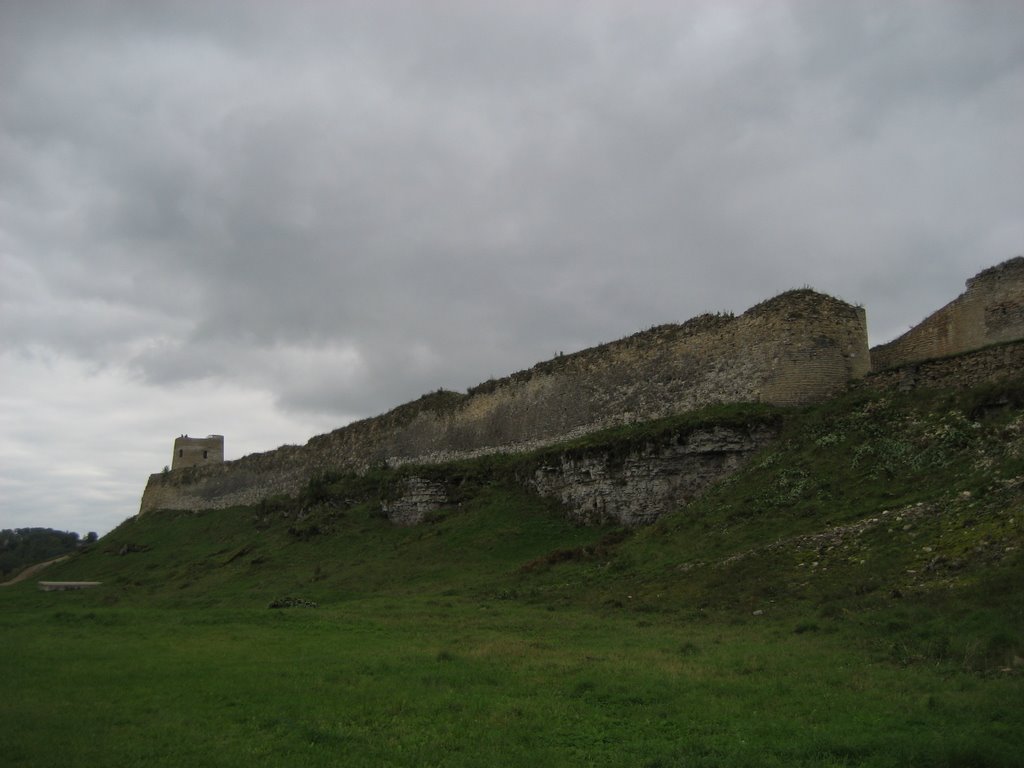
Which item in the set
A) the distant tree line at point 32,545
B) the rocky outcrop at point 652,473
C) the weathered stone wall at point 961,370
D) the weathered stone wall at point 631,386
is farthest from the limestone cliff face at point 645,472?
the distant tree line at point 32,545

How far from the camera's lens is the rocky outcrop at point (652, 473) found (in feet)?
67.3

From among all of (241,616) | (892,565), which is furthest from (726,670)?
(241,616)

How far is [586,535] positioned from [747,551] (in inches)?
309

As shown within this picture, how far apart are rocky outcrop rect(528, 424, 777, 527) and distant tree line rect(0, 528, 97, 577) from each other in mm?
39061

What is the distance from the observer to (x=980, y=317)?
21.1 meters

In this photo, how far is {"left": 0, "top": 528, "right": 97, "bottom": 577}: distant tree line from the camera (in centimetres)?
5579

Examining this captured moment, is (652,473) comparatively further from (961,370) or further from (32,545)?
(32,545)

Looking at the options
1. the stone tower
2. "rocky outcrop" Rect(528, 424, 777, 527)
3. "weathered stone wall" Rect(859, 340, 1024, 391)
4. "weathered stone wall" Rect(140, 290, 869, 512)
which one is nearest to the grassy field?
"weathered stone wall" Rect(859, 340, 1024, 391)

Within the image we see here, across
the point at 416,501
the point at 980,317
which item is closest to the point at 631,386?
the point at 416,501

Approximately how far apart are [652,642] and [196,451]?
53.3 meters

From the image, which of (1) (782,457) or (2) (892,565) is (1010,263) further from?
(2) (892,565)

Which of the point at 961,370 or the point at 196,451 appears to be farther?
the point at 196,451

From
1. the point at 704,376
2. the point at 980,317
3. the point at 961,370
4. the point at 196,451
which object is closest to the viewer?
the point at 961,370

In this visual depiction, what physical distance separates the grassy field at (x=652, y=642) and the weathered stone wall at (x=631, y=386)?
206cm
